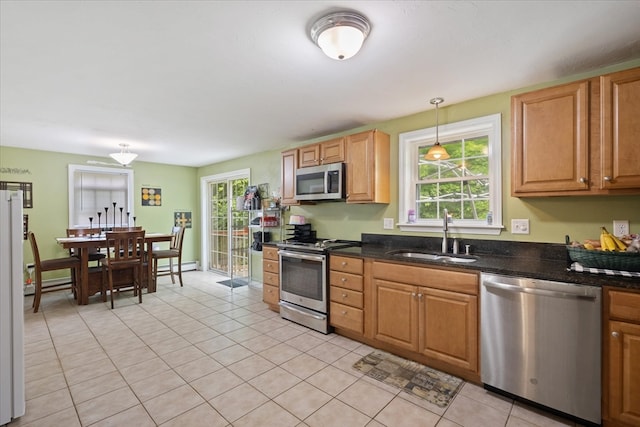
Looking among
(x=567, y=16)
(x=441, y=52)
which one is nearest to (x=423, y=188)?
(x=441, y=52)

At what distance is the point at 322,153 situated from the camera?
11.5ft

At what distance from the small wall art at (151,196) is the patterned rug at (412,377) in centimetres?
515

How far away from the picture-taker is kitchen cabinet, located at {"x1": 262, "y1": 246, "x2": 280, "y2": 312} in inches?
144

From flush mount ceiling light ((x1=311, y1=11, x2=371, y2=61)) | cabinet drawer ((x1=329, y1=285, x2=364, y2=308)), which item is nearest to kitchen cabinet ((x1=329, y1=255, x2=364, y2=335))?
cabinet drawer ((x1=329, y1=285, x2=364, y2=308))

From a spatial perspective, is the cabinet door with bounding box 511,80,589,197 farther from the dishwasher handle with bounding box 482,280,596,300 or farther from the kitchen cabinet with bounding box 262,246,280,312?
the kitchen cabinet with bounding box 262,246,280,312

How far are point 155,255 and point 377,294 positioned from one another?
12.4ft

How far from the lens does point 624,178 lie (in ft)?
6.03

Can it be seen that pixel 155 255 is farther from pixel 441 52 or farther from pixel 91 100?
pixel 441 52

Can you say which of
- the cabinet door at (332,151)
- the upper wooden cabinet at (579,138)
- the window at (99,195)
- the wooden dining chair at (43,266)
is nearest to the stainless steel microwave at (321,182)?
the cabinet door at (332,151)

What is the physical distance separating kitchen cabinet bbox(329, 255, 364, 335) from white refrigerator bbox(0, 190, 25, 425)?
7.48 ft

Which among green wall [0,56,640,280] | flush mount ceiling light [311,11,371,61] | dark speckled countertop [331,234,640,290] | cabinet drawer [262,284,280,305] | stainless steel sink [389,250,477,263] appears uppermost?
flush mount ceiling light [311,11,371,61]

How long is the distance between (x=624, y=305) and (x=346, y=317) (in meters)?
1.95

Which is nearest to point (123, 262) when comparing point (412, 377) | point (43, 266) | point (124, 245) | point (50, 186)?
point (124, 245)

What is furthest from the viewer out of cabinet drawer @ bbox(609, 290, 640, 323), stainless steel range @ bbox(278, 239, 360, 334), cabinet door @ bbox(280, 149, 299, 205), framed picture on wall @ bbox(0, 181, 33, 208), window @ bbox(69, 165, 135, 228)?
window @ bbox(69, 165, 135, 228)
